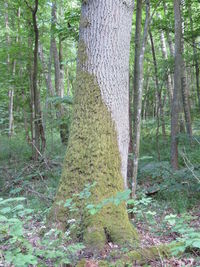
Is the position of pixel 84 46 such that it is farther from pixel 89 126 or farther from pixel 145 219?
pixel 145 219

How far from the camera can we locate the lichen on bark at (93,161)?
3459 mm

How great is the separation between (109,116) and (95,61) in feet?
2.61

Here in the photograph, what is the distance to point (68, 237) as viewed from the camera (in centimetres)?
305

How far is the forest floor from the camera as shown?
218 cm

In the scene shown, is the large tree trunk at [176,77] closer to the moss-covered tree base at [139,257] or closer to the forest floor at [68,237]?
the forest floor at [68,237]

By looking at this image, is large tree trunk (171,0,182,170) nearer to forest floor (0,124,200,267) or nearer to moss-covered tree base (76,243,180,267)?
forest floor (0,124,200,267)

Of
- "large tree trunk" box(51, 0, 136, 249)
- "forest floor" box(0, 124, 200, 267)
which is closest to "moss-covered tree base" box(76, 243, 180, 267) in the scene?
"forest floor" box(0, 124, 200, 267)

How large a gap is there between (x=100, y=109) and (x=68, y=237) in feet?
5.52

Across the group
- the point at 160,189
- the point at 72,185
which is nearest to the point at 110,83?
the point at 72,185

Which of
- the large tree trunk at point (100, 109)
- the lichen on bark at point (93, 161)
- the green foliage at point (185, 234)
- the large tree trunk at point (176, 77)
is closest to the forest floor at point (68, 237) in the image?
the green foliage at point (185, 234)

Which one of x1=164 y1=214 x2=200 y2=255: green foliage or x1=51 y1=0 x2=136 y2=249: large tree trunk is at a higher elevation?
x1=51 y1=0 x2=136 y2=249: large tree trunk

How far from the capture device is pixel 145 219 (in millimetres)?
4555

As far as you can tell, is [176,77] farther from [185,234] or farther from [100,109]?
[185,234]

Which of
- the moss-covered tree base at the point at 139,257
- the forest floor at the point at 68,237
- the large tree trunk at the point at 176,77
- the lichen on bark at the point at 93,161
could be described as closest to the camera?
the forest floor at the point at 68,237
